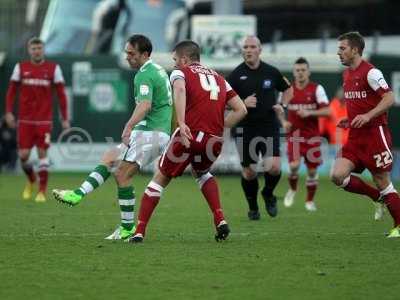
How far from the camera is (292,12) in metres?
31.0

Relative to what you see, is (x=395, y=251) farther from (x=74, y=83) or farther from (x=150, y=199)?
(x=74, y=83)

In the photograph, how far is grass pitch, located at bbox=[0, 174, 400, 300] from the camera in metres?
8.35

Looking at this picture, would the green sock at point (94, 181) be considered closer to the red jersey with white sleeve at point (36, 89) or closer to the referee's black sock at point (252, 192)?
the referee's black sock at point (252, 192)

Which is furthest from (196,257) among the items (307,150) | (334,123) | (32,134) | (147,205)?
(334,123)

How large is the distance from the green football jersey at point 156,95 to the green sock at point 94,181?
578 millimetres

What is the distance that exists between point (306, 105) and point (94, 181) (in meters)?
7.09

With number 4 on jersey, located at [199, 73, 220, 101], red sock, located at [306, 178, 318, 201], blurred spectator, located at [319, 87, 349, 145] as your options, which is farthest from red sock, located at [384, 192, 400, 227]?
blurred spectator, located at [319, 87, 349, 145]

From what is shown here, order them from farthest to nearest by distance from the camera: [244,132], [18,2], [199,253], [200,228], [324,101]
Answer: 1. [18,2]
2. [324,101]
3. [244,132]
4. [200,228]
5. [199,253]

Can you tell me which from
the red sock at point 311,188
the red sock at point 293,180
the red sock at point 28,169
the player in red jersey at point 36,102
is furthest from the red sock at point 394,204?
the red sock at point 28,169

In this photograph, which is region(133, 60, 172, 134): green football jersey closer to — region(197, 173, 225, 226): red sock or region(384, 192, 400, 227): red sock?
region(197, 173, 225, 226): red sock

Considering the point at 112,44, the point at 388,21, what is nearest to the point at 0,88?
the point at 112,44

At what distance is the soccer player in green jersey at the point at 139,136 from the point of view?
1131 cm

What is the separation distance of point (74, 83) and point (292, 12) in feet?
23.7

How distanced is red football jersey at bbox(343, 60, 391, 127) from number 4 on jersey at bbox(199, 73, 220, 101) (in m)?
1.59
